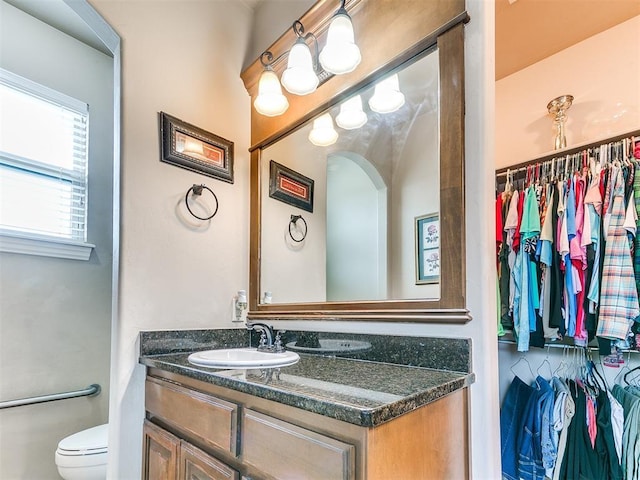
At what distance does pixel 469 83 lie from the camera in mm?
1170

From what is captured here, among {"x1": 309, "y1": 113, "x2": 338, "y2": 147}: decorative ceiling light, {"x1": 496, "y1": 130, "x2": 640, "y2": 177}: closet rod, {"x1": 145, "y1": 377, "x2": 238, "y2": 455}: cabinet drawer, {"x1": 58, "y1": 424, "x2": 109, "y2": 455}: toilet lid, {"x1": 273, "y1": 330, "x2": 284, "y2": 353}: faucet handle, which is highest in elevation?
{"x1": 309, "y1": 113, "x2": 338, "y2": 147}: decorative ceiling light

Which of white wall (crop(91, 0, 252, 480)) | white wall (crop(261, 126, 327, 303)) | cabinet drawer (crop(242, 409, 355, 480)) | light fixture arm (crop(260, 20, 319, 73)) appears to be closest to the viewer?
cabinet drawer (crop(242, 409, 355, 480))

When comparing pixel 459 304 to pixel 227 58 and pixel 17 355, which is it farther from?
pixel 17 355

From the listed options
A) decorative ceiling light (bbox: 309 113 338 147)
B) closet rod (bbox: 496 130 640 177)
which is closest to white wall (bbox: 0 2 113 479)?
decorative ceiling light (bbox: 309 113 338 147)

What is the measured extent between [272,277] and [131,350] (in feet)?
2.30

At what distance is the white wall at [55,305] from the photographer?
6.26ft

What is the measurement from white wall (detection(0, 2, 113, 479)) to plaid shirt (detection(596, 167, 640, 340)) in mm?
2583

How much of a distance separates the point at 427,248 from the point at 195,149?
1.18 m

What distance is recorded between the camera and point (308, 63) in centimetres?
158

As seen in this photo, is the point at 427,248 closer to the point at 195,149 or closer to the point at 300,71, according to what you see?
the point at 300,71

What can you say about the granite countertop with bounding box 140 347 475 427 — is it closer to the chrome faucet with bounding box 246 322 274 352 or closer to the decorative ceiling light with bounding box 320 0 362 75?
the chrome faucet with bounding box 246 322 274 352

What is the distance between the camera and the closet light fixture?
4.63 feet

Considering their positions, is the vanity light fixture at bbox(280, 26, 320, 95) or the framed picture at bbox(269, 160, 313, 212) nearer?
the vanity light fixture at bbox(280, 26, 320, 95)

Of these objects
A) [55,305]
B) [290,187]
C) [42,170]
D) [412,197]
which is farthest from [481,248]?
[42,170]
